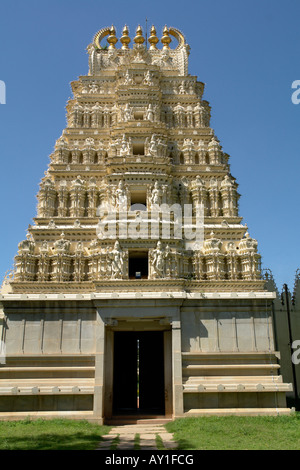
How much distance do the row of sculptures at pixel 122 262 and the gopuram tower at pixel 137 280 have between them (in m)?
0.07

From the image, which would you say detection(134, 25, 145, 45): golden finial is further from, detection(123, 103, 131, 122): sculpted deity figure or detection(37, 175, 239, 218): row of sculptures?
detection(37, 175, 239, 218): row of sculptures

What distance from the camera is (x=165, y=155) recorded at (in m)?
28.8

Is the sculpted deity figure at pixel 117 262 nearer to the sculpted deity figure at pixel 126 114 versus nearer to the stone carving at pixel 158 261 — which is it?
the stone carving at pixel 158 261

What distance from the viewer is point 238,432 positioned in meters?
16.3

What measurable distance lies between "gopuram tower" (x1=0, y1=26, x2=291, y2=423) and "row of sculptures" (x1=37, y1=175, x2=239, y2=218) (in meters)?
0.10

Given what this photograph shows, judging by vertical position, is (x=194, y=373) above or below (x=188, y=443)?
above

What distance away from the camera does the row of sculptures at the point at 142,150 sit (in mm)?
28562

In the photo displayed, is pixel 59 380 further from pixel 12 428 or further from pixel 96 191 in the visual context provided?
pixel 96 191

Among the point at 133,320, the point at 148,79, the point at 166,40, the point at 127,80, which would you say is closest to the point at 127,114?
the point at 127,80

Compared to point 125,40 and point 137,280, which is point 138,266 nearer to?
point 137,280

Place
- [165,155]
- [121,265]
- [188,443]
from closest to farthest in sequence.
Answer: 1. [188,443]
2. [121,265]
3. [165,155]
